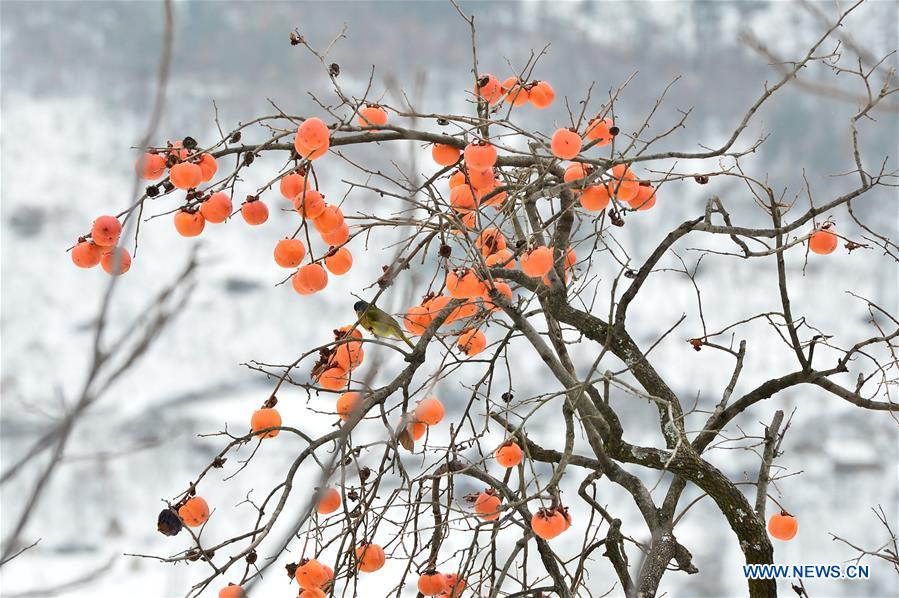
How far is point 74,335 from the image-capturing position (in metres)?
8.21

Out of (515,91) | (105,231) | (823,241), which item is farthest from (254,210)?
(823,241)

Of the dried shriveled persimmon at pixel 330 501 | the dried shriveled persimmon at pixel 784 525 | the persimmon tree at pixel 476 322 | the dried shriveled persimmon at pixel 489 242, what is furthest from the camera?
the dried shriveled persimmon at pixel 784 525

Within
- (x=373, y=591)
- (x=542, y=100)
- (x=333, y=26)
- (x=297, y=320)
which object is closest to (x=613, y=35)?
(x=333, y=26)

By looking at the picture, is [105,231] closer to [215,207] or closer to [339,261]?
[215,207]

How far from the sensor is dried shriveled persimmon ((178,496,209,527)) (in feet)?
3.57

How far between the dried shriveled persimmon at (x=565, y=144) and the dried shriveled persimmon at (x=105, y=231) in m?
0.56

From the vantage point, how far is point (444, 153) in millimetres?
1199

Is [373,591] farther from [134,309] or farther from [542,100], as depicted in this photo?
[134,309]

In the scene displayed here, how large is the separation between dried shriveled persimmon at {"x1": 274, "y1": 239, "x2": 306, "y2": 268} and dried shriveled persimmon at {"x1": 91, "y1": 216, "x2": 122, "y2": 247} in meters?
0.20

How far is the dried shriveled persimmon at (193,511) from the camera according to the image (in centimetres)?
109

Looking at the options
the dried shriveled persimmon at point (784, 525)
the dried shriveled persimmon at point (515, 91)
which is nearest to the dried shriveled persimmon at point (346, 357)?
the dried shriveled persimmon at point (515, 91)

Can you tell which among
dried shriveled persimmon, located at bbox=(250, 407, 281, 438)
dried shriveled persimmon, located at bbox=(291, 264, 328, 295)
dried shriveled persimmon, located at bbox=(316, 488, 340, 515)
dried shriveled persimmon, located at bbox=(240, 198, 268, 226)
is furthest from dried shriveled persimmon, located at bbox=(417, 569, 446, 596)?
dried shriveled persimmon, located at bbox=(240, 198, 268, 226)

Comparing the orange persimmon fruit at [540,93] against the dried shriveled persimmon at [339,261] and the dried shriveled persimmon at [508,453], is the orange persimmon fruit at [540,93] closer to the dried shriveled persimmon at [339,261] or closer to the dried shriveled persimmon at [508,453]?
the dried shriveled persimmon at [339,261]

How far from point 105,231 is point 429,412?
467 mm
